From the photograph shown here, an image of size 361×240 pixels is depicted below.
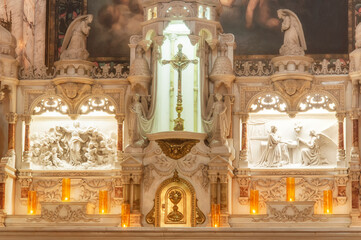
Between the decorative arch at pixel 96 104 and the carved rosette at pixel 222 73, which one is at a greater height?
the carved rosette at pixel 222 73

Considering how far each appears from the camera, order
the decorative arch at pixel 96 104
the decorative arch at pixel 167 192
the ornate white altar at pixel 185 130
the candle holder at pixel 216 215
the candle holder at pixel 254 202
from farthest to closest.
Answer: the decorative arch at pixel 96 104 → the candle holder at pixel 254 202 → the ornate white altar at pixel 185 130 → the decorative arch at pixel 167 192 → the candle holder at pixel 216 215

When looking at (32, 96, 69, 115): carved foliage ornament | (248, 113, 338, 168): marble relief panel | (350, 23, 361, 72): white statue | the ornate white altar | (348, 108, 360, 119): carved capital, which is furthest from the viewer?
(32, 96, 69, 115): carved foliage ornament

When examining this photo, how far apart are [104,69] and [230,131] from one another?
371 centimetres

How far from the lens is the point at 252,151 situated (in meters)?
25.1

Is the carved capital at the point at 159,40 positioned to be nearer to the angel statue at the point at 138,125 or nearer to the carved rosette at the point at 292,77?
the angel statue at the point at 138,125

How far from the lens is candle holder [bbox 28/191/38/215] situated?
2458cm

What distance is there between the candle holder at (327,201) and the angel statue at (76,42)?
7.20 m

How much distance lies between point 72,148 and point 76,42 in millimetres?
2807

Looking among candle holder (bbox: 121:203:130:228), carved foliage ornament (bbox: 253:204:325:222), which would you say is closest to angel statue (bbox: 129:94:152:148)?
candle holder (bbox: 121:203:130:228)

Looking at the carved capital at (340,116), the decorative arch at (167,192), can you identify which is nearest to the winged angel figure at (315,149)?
the carved capital at (340,116)

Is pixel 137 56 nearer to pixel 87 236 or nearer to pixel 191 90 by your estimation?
pixel 191 90

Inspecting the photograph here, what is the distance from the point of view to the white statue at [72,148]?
25250 mm

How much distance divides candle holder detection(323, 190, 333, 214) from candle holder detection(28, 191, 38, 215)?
716 centimetres

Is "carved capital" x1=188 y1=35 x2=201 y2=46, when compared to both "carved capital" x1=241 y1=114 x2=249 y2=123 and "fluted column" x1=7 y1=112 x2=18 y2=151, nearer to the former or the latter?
"carved capital" x1=241 y1=114 x2=249 y2=123
